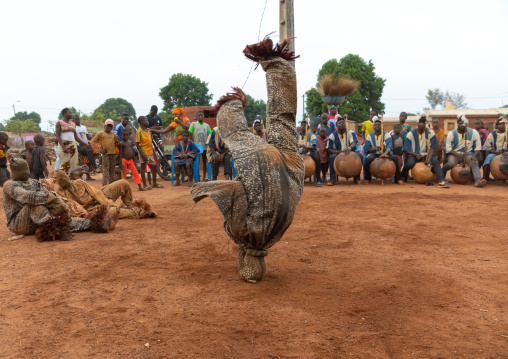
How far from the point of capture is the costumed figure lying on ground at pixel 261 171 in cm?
407

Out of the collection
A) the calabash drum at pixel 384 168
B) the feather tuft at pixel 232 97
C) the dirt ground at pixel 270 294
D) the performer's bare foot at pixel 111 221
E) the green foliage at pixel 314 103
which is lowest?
the dirt ground at pixel 270 294

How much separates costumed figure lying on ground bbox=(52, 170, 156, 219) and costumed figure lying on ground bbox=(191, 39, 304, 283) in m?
3.40

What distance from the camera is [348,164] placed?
11.6 meters

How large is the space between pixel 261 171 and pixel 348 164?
8.00m

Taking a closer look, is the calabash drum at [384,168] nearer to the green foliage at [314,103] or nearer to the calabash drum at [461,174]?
the calabash drum at [461,174]

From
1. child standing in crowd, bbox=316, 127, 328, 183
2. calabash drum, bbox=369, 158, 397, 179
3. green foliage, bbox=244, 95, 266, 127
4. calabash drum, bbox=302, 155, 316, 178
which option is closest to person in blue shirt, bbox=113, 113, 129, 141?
calabash drum, bbox=302, 155, 316, 178

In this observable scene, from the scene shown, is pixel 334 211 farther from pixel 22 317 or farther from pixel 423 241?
pixel 22 317

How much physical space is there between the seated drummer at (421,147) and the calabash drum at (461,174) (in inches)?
18.4

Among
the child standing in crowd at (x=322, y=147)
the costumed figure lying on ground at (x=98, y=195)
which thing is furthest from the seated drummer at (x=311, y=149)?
the costumed figure lying on ground at (x=98, y=195)

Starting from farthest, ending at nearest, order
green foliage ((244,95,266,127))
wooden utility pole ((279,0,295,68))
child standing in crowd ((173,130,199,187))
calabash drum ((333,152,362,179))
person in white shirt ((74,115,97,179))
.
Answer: green foliage ((244,95,266,127)) < person in white shirt ((74,115,97,179)) < child standing in crowd ((173,130,199,187)) < calabash drum ((333,152,362,179)) < wooden utility pole ((279,0,295,68))

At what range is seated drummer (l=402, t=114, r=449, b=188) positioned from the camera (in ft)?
38.3

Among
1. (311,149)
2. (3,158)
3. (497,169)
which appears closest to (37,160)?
(3,158)

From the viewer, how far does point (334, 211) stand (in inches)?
319

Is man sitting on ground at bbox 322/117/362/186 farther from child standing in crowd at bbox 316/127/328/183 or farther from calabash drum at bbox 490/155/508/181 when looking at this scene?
calabash drum at bbox 490/155/508/181
